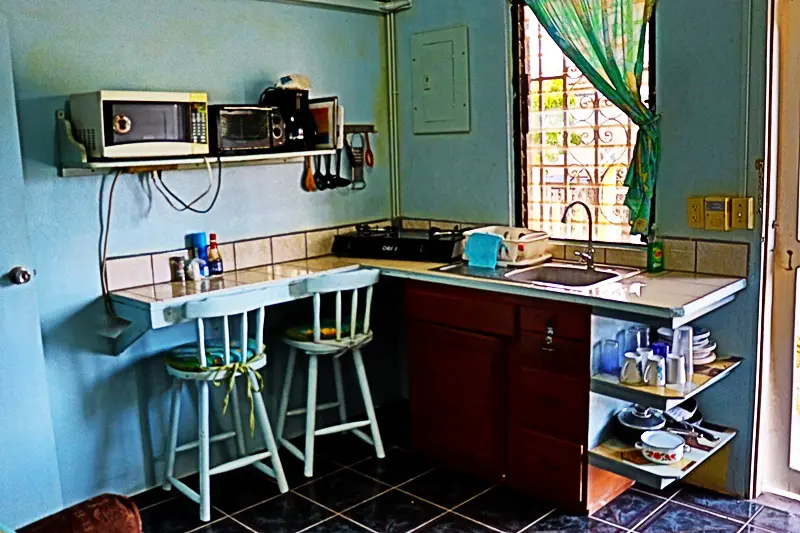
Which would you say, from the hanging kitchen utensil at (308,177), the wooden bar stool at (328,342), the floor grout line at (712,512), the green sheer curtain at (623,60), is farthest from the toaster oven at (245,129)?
the floor grout line at (712,512)

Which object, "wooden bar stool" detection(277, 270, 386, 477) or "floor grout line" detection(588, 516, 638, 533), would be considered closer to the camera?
"floor grout line" detection(588, 516, 638, 533)

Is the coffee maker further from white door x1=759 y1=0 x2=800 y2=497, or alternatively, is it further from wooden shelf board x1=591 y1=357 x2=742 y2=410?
white door x1=759 y1=0 x2=800 y2=497

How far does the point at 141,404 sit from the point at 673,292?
216 centimetres

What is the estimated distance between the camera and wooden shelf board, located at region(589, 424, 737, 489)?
8.80 feet

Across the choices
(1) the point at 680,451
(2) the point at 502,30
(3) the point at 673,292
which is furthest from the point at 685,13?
(1) the point at 680,451

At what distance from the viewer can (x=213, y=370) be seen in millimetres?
2932

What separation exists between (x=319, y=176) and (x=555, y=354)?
1.53m

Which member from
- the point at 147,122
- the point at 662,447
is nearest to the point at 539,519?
the point at 662,447

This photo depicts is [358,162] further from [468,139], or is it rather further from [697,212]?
[697,212]

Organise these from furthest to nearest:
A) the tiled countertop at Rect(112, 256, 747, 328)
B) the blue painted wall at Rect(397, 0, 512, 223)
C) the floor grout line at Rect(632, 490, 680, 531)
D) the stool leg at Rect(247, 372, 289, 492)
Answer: the blue painted wall at Rect(397, 0, 512, 223) → the stool leg at Rect(247, 372, 289, 492) → the floor grout line at Rect(632, 490, 680, 531) → the tiled countertop at Rect(112, 256, 747, 328)

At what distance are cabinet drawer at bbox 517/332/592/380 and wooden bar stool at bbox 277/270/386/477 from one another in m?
0.72

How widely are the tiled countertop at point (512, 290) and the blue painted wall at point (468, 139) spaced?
1.76ft

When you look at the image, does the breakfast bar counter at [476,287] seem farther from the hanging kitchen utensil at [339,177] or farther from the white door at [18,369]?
the hanging kitchen utensil at [339,177]

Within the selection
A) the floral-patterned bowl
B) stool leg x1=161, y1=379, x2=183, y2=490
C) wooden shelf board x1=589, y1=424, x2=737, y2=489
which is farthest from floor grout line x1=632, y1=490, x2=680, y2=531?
stool leg x1=161, y1=379, x2=183, y2=490
